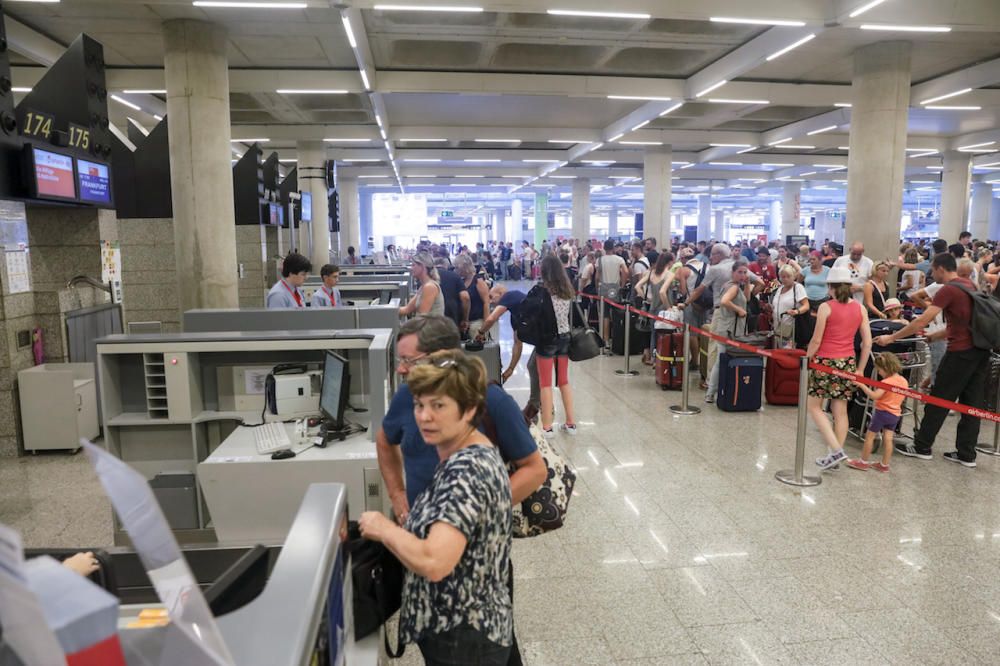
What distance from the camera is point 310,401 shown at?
422 cm

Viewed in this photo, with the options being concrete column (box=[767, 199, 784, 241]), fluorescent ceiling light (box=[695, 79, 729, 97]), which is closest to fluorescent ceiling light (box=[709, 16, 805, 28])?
fluorescent ceiling light (box=[695, 79, 729, 97])

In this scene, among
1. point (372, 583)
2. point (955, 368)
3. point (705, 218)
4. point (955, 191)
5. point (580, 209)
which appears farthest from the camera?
point (705, 218)

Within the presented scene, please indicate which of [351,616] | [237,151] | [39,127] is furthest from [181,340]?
[237,151]

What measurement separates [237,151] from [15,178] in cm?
1680

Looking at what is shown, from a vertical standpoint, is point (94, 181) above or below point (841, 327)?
above

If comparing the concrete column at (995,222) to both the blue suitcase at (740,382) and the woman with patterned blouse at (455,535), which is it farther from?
the woman with patterned blouse at (455,535)

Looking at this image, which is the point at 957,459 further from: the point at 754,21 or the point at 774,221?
the point at 774,221

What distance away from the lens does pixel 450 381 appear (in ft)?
6.26

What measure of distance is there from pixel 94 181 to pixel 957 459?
8216mm

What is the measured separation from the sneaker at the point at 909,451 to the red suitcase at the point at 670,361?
8.89 ft

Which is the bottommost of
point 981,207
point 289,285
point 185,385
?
point 185,385

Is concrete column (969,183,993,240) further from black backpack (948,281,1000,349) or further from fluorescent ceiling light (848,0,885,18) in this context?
black backpack (948,281,1000,349)

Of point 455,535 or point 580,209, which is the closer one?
point 455,535

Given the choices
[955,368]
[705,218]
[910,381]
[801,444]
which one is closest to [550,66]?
[910,381]
